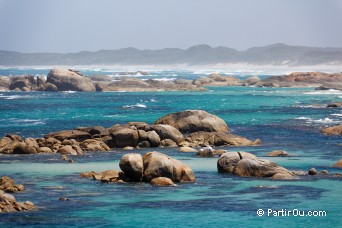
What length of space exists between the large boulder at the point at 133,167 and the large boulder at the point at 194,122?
81.3 feet

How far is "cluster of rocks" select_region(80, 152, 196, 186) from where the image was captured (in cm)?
4150

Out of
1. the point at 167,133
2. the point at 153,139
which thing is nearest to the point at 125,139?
the point at 153,139

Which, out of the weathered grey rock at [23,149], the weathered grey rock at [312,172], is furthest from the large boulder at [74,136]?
the weathered grey rock at [312,172]

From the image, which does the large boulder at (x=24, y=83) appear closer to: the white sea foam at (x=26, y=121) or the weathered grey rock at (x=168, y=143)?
the white sea foam at (x=26, y=121)

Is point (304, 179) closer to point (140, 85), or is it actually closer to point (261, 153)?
point (261, 153)

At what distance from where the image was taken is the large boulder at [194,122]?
66.4 meters

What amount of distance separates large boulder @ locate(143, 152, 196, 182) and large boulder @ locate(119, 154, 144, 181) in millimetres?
309

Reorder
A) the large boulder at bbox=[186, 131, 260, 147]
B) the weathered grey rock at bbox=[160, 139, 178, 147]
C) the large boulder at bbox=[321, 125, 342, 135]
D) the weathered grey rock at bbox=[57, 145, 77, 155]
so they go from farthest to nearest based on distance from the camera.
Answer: the large boulder at bbox=[321, 125, 342, 135]
the large boulder at bbox=[186, 131, 260, 147]
the weathered grey rock at bbox=[160, 139, 178, 147]
the weathered grey rock at bbox=[57, 145, 77, 155]

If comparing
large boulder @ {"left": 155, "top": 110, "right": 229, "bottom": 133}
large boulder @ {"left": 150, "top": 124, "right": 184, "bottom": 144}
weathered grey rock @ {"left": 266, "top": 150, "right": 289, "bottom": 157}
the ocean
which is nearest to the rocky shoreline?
the ocean

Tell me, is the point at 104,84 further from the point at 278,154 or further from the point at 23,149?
the point at 278,154

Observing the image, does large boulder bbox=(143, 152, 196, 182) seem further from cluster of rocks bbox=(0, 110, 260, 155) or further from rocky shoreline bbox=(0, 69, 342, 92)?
rocky shoreline bbox=(0, 69, 342, 92)

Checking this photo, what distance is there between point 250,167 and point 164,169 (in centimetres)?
518

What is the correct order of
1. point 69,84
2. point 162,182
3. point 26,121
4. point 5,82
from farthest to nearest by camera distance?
1. point 5,82
2. point 69,84
3. point 26,121
4. point 162,182

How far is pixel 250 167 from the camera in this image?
43.7m
